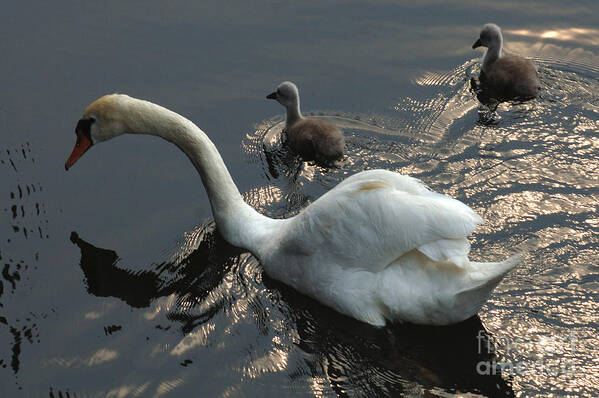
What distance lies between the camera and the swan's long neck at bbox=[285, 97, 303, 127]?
956 cm

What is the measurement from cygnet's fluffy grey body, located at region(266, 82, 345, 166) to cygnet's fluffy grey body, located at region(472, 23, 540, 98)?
2.20m

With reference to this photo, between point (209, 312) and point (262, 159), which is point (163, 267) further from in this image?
point (262, 159)

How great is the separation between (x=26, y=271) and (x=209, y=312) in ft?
5.87

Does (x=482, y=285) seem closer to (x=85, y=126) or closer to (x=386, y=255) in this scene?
(x=386, y=255)

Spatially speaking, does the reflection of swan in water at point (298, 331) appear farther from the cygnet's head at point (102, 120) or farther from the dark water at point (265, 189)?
the cygnet's head at point (102, 120)

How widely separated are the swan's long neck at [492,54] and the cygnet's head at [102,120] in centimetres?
462

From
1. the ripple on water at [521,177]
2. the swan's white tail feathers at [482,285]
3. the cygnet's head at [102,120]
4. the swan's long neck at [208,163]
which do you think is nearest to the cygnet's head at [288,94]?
the ripple on water at [521,177]

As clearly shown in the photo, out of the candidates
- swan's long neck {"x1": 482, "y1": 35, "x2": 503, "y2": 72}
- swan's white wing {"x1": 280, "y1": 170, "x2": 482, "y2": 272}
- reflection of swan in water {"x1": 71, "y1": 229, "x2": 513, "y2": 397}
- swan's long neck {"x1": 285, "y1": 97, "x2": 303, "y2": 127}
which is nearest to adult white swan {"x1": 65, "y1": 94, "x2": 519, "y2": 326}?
swan's white wing {"x1": 280, "y1": 170, "x2": 482, "y2": 272}

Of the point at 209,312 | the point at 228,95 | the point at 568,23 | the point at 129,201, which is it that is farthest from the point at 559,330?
the point at 568,23

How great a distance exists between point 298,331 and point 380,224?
1.13 m

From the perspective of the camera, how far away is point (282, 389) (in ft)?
20.7

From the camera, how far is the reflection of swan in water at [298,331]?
21.0 ft
